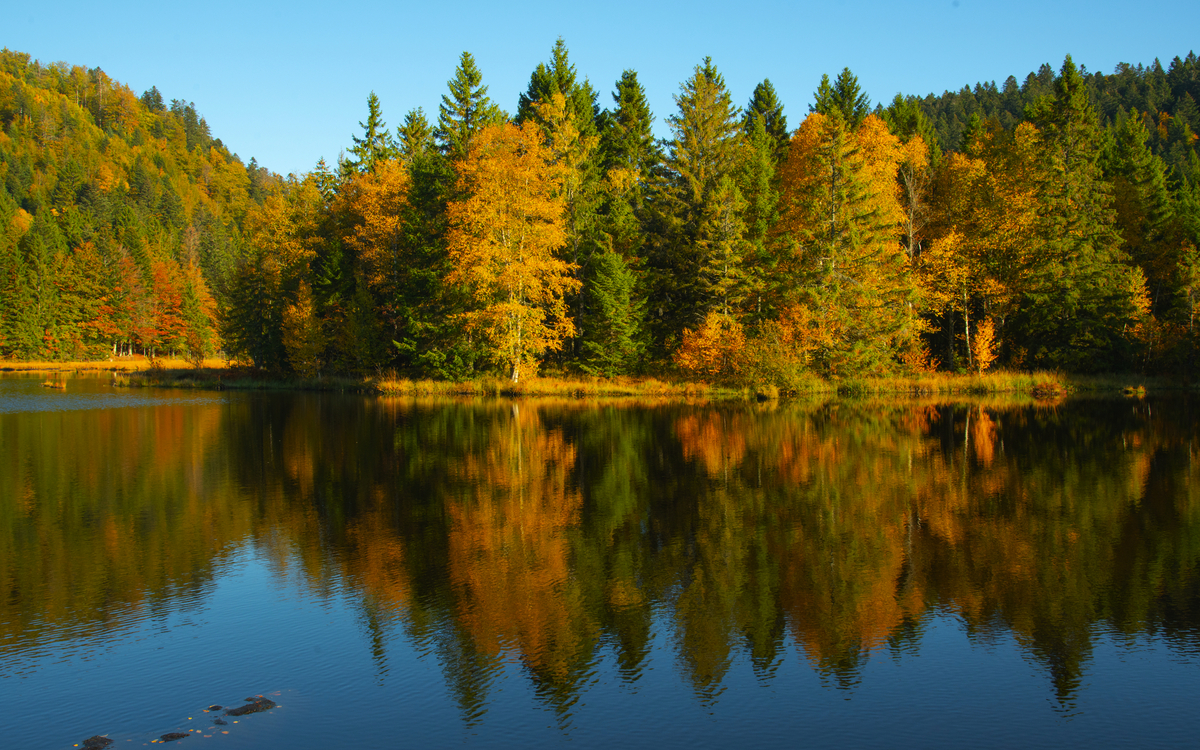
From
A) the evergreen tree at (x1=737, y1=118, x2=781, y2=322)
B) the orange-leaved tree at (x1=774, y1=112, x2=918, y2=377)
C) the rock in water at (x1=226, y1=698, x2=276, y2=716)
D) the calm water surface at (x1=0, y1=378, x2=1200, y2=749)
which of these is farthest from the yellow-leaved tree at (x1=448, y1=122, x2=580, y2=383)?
the rock in water at (x1=226, y1=698, x2=276, y2=716)

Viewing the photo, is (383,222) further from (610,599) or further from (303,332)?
(610,599)

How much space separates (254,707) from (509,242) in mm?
38029

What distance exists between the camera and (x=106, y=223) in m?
114

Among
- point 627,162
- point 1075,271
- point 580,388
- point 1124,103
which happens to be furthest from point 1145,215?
point 1124,103

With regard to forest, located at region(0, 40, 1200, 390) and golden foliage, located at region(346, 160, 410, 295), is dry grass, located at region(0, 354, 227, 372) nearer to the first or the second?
forest, located at region(0, 40, 1200, 390)

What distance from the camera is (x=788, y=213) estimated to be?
45.7 meters

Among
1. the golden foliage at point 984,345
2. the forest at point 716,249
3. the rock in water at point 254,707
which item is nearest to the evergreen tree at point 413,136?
the forest at point 716,249

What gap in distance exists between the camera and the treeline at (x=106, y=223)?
295 feet

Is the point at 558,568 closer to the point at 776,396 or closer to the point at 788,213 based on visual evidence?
the point at 776,396

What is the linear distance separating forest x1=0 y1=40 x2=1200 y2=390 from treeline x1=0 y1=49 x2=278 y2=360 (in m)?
33.2

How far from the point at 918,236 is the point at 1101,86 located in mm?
107132

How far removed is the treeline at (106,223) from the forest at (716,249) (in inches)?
1308

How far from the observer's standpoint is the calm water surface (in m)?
7.11

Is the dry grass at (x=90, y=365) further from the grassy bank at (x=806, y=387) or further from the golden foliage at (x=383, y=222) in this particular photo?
the grassy bank at (x=806, y=387)
